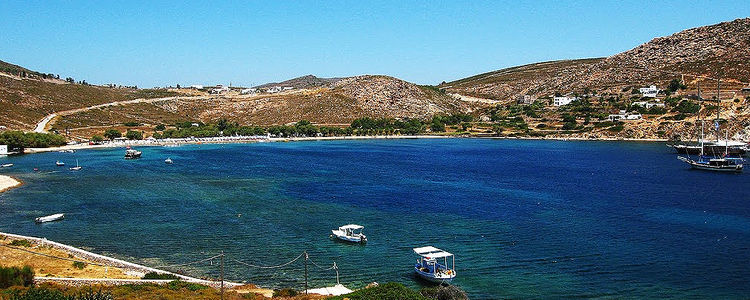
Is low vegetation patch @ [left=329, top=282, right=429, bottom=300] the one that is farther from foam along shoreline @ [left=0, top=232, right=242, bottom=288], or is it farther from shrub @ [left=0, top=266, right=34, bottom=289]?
shrub @ [left=0, top=266, right=34, bottom=289]

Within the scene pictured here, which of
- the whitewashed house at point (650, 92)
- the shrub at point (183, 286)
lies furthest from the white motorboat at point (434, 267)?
the whitewashed house at point (650, 92)

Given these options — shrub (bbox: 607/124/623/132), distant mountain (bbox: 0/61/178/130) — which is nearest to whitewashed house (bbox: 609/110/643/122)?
shrub (bbox: 607/124/623/132)

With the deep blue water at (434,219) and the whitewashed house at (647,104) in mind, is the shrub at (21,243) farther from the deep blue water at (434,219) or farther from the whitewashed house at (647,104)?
the whitewashed house at (647,104)

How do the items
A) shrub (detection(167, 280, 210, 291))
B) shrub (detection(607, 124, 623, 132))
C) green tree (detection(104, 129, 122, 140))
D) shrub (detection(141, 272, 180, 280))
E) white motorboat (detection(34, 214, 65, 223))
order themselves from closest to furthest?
shrub (detection(167, 280, 210, 291)), shrub (detection(141, 272, 180, 280)), white motorboat (detection(34, 214, 65, 223)), green tree (detection(104, 129, 122, 140)), shrub (detection(607, 124, 623, 132))

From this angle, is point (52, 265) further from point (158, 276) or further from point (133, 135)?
point (133, 135)

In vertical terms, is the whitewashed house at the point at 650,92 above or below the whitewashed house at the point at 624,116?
above
